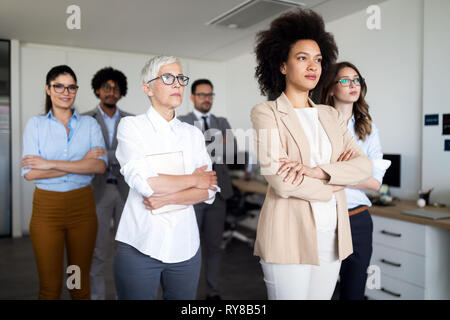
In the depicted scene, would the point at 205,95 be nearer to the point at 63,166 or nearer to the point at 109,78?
the point at 109,78

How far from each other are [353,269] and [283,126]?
77 cm

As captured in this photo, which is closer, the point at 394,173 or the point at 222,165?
the point at 394,173

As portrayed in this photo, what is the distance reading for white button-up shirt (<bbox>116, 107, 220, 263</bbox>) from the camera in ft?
4.09

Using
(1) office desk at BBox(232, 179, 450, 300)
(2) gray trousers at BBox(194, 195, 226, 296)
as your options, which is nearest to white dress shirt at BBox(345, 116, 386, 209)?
(1) office desk at BBox(232, 179, 450, 300)

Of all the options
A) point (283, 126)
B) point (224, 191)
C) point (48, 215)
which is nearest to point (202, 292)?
point (224, 191)

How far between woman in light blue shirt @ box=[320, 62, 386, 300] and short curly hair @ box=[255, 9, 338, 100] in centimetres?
8

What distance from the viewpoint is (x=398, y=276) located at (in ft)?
8.42

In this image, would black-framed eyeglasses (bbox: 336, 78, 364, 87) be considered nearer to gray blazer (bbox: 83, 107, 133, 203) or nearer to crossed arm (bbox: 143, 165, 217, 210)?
crossed arm (bbox: 143, 165, 217, 210)

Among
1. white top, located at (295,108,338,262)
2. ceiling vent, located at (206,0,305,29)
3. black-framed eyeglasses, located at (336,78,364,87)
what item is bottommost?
white top, located at (295,108,338,262)

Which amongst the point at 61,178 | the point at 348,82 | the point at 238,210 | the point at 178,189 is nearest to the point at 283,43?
the point at 348,82

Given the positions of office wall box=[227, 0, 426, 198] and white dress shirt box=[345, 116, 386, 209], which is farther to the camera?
office wall box=[227, 0, 426, 198]

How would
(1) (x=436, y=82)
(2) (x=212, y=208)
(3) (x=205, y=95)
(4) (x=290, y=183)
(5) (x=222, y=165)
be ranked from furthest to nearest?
(2) (x=212, y=208), (5) (x=222, y=165), (3) (x=205, y=95), (1) (x=436, y=82), (4) (x=290, y=183)

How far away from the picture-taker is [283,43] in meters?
1.25

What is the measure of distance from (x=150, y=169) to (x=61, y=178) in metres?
0.59
